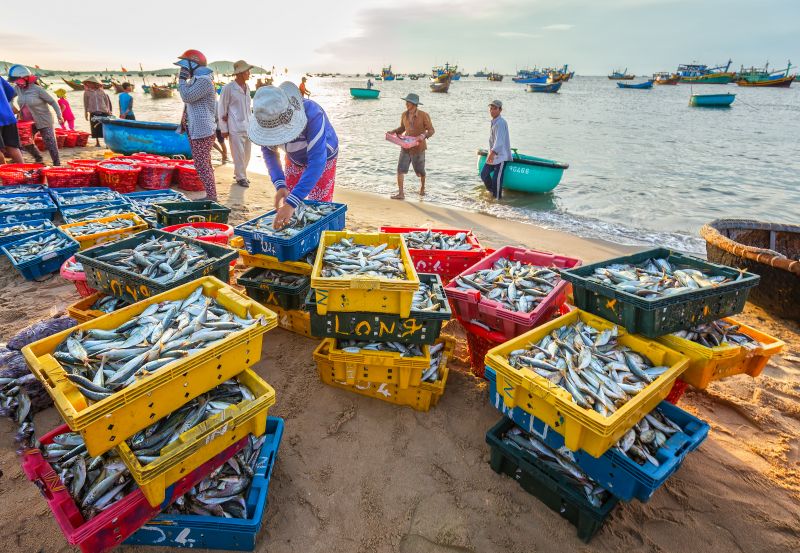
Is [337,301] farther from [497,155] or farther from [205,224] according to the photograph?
[497,155]

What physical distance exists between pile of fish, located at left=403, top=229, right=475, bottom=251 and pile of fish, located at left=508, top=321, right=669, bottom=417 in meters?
2.15

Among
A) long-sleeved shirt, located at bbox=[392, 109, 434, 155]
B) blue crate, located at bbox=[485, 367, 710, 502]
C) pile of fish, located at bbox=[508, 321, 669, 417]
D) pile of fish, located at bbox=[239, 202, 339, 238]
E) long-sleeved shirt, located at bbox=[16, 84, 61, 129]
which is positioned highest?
long-sleeved shirt, located at bbox=[16, 84, 61, 129]

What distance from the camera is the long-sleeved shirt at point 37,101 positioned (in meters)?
9.84

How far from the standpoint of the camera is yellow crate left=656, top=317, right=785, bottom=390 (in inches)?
114

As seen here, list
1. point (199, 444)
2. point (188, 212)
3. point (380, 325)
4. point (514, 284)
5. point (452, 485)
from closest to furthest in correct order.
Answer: point (199, 444)
point (452, 485)
point (380, 325)
point (514, 284)
point (188, 212)

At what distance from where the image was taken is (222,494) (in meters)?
2.45

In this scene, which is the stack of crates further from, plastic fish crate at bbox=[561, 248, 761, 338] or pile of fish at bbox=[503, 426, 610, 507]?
plastic fish crate at bbox=[561, 248, 761, 338]

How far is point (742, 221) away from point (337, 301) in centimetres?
763

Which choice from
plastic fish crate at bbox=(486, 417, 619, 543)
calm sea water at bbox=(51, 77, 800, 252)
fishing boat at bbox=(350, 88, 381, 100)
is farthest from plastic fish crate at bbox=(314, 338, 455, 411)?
fishing boat at bbox=(350, 88, 381, 100)

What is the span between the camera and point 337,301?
→ 3.30m

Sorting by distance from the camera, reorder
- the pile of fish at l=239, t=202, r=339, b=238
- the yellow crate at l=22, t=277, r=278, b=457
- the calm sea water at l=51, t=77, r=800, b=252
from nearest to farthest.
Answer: the yellow crate at l=22, t=277, r=278, b=457
the pile of fish at l=239, t=202, r=339, b=238
the calm sea water at l=51, t=77, r=800, b=252

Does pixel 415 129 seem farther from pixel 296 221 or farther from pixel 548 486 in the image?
pixel 548 486

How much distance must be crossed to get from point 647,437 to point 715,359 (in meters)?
0.84

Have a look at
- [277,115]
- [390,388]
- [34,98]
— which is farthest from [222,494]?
[34,98]
